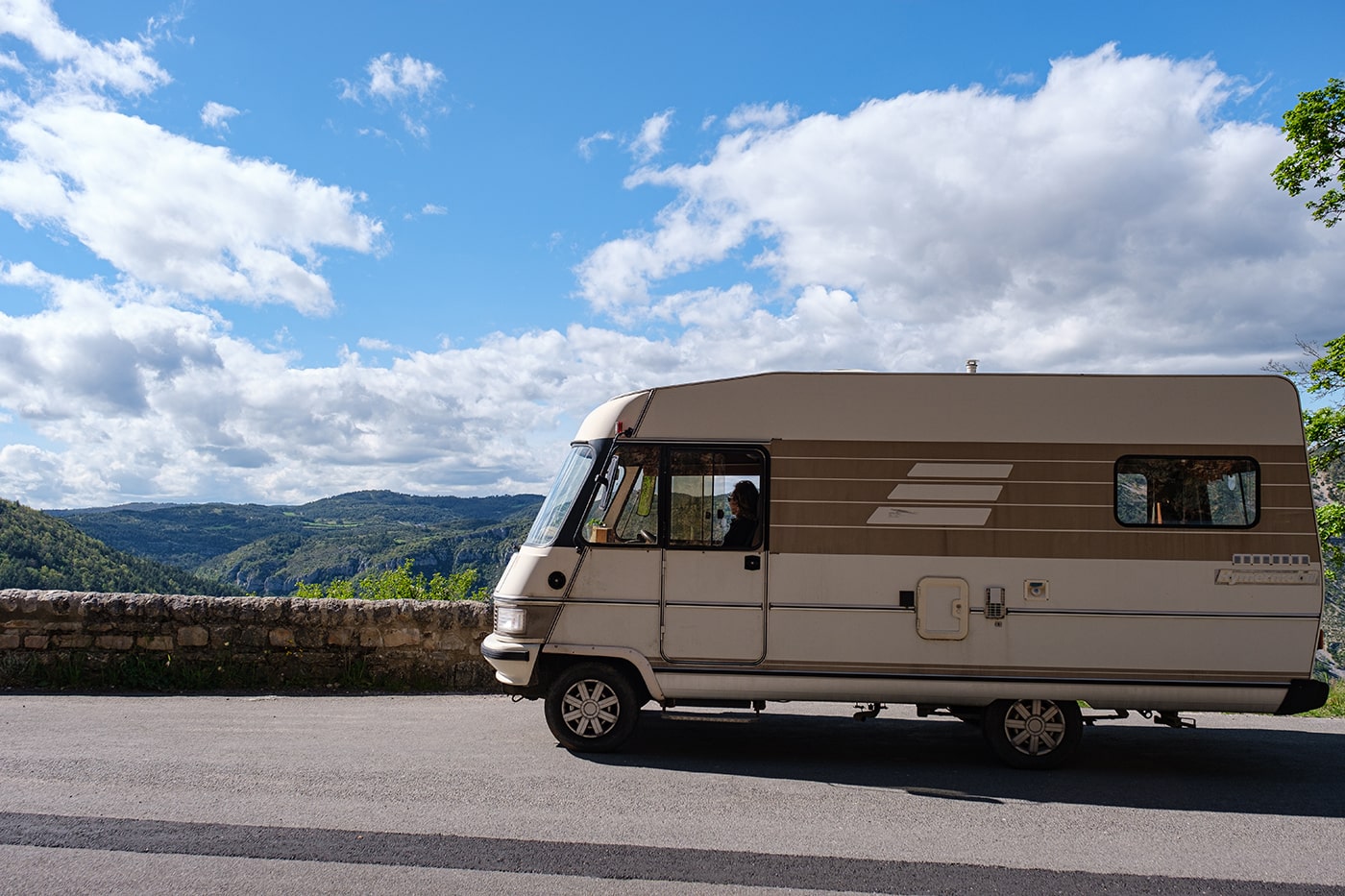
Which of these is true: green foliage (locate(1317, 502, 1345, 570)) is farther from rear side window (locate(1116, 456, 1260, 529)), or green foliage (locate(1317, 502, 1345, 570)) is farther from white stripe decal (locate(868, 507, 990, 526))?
white stripe decal (locate(868, 507, 990, 526))

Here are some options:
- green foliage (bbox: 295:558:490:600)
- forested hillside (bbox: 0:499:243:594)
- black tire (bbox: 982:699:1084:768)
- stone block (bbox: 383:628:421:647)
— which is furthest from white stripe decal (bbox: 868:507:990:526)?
forested hillside (bbox: 0:499:243:594)

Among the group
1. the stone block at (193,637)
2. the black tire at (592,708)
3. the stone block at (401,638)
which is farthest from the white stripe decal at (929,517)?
the stone block at (193,637)

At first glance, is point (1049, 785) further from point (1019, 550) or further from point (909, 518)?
point (909, 518)

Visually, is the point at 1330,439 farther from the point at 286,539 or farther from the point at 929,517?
the point at 286,539

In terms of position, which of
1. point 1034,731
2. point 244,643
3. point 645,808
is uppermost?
point 244,643

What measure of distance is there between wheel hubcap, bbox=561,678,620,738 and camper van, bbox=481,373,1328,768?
0.02m

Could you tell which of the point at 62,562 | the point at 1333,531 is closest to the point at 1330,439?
the point at 1333,531

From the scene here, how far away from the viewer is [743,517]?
696 cm

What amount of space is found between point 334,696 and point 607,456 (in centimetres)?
430

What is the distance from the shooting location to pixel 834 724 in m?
8.27

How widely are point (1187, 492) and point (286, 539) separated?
126618 mm

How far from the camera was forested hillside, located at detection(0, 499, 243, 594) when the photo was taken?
5234cm

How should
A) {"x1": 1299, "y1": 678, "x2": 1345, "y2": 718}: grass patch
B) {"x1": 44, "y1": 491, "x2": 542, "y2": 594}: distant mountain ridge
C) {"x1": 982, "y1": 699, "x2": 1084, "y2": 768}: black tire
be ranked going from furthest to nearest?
{"x1": 44, "y1": 491, "x2": 542, "y2": 594}: distant mountain ridge < {"x1": 1299, "y1": 678, "x2": 1345, "y2": 718}: grass patch < {"x1": 982, "y1": 699, "x2": 1084, "y2": 768}: black tire

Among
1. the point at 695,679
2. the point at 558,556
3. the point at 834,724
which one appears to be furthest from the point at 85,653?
the point at 834,724
